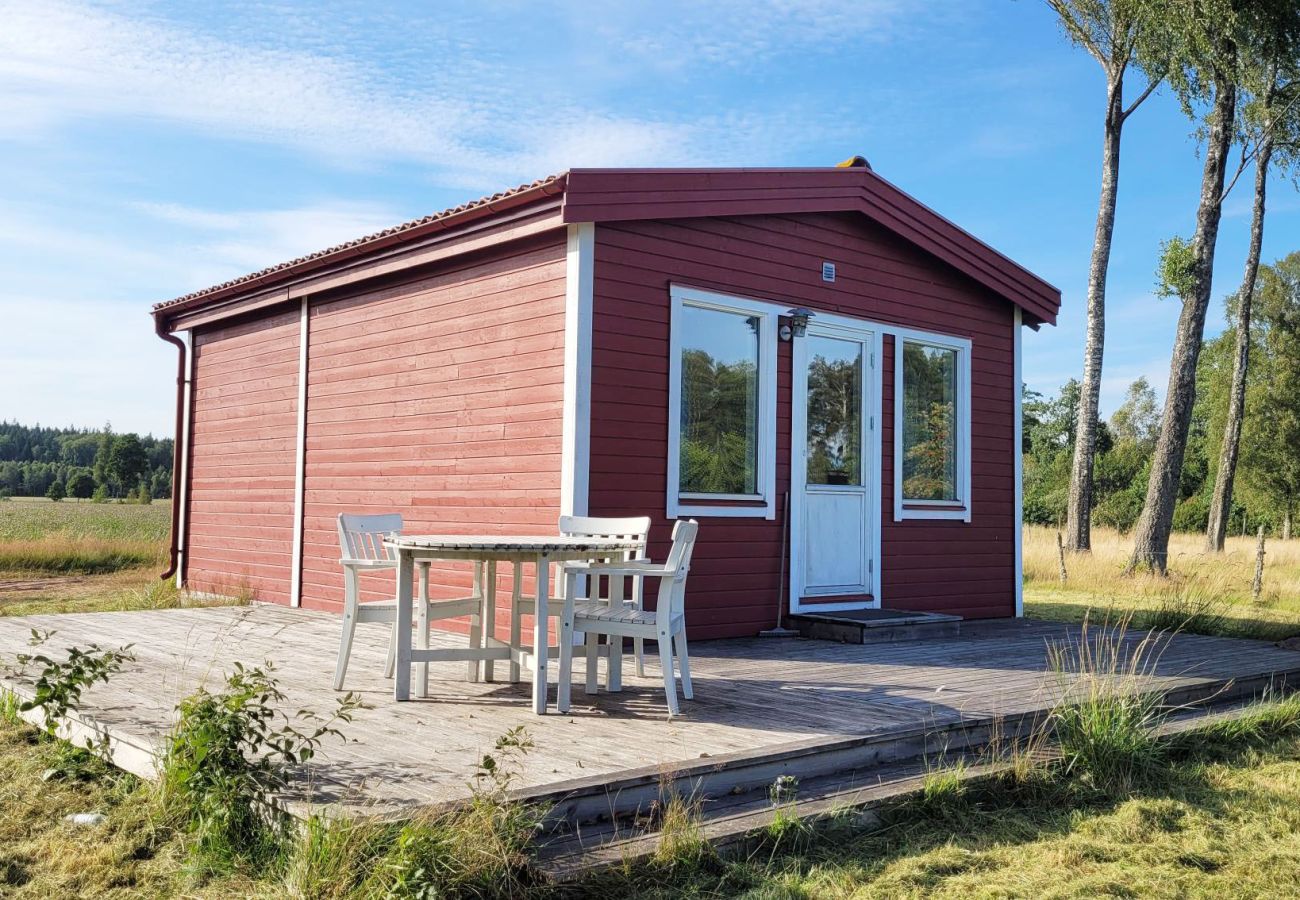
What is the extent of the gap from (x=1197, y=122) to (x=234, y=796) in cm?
1727

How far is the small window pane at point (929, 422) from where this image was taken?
9016mm

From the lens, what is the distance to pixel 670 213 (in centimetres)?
714

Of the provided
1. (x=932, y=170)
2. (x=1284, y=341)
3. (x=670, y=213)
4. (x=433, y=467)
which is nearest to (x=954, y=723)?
(x=670, y=213)

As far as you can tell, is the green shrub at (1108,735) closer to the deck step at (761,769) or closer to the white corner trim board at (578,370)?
the deck step at (761,769)

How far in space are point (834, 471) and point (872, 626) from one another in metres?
1.35

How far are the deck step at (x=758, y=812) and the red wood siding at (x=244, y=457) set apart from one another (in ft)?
21.7

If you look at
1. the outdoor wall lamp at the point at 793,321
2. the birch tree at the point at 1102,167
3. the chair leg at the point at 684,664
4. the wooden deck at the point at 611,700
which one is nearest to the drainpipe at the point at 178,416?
the wooden deck at the point at 611,700

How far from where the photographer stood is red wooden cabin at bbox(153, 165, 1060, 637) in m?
7.11

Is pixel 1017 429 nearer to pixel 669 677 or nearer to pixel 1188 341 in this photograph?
pixel 669 677

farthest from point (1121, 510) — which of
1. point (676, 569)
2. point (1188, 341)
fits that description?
point (676, 569)

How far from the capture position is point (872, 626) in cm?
759

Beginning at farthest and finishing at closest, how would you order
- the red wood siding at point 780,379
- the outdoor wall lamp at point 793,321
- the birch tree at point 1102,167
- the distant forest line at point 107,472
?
the distant forest line at point 107,472
the birch tree at point 1102,167
the outdoor wall lamp at point 793,321
the red wood siding at point 780,379

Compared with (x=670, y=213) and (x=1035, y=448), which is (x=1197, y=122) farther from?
(x=1035, y=448)

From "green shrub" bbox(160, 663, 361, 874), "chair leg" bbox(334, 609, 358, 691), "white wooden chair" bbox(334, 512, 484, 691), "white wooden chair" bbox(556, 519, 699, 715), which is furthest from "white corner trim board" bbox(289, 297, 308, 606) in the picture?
"green shrub" bbox(160, 663, 361, 874)
